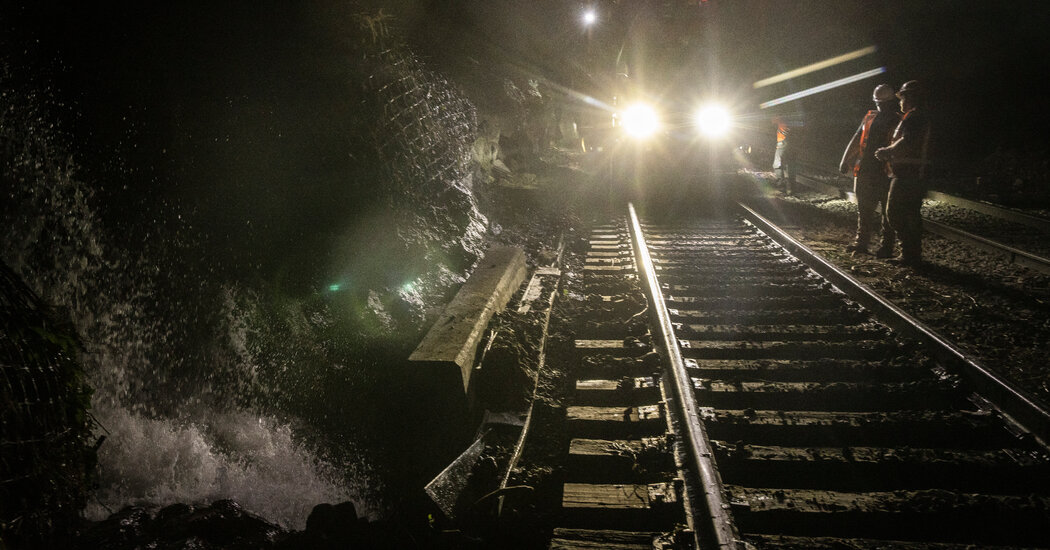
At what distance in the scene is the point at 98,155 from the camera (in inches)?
124

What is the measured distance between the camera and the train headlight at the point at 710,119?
11.3 m

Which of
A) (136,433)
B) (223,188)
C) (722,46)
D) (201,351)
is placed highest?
(722,46)

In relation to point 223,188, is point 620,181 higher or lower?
higher

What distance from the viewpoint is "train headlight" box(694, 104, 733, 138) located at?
37.1 feet

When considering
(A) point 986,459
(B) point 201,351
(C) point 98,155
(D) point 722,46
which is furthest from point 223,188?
(D) point 722,46

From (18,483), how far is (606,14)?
28086mm

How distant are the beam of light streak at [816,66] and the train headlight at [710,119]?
11.0 metres

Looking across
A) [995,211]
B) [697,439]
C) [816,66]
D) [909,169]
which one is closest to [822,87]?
[816,66]

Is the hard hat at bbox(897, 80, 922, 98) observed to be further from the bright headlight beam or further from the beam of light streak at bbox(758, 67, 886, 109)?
the beam of light streak at bbox(758, 67, 886, 109)

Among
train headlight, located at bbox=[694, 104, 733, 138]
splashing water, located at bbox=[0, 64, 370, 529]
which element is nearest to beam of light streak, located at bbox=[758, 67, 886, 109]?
train headlight, located at bbox=[694, 104, 733, 138]

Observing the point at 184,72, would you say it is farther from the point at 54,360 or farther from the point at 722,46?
the point at 722,46

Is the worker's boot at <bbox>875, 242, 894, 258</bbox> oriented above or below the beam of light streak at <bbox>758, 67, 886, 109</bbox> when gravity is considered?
below

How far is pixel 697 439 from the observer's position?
2660 mm

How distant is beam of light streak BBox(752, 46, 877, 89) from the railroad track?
61.1 ft
